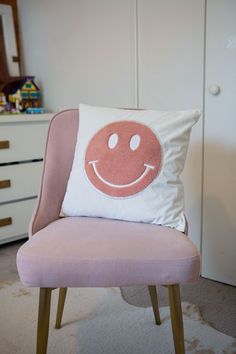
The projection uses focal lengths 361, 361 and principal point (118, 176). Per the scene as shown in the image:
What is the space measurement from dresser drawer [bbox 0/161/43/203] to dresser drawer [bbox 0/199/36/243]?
0.04 meters

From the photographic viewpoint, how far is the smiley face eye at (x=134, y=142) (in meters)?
1.08

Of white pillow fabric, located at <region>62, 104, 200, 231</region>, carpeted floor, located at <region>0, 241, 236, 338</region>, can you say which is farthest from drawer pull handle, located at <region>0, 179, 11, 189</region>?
white pillow fabric, located at <region>62, 104, 200, 231</region>

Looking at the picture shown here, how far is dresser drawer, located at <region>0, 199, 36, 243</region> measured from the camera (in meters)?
2.04

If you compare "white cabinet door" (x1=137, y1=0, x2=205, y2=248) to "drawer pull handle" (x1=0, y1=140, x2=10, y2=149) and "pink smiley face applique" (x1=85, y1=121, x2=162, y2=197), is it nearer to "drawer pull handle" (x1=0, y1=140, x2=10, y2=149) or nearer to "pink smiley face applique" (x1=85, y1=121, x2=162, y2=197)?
"pink smiley face applique" (x1=85, y1=121, x2=162, y2=197)

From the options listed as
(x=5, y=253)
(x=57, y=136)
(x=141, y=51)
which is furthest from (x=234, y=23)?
(x=5, y=253)

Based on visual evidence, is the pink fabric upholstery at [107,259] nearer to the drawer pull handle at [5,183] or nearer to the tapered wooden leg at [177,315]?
the tapered wooden leg at [177,315]

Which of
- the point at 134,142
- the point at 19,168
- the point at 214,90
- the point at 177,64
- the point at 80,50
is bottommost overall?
the point at 19,168

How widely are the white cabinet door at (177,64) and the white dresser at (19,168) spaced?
0.69 metres

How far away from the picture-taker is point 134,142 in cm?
108

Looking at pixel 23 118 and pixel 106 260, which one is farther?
pixel 23 118

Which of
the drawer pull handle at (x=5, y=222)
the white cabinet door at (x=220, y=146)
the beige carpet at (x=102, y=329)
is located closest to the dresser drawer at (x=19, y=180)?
the drawer pull handle at (x=5, y=222)

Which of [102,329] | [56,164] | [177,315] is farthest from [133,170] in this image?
[102,329]

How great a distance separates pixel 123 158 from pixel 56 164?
0.24m

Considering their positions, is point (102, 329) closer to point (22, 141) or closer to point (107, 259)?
point (107, 259)
